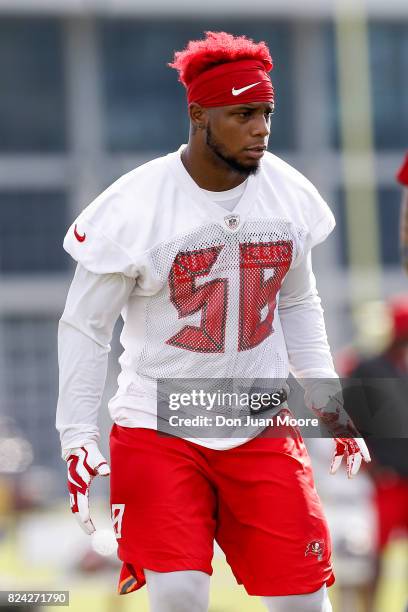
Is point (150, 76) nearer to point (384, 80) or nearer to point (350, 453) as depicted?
point (384, 80)

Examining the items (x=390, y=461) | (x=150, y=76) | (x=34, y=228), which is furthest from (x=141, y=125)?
(x=390, y=461)

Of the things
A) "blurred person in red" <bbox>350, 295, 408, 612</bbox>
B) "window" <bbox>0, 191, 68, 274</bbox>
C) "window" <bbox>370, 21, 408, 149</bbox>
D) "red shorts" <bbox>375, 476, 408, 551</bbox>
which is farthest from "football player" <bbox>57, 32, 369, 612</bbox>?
"window" <bbox>370, 21, 408, 149</bbox>

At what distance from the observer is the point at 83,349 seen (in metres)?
4.01

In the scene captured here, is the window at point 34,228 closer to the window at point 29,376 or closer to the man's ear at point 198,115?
the window at point 29,376

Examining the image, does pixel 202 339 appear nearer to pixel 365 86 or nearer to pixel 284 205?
pixel 284 205

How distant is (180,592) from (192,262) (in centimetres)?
89

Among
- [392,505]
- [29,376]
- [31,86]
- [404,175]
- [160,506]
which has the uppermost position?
Answer: [31,86]

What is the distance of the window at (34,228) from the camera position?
50.8 ft

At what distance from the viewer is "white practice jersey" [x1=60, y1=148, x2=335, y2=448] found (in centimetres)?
394

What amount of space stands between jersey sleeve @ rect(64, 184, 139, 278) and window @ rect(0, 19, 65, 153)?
1177 centimetres

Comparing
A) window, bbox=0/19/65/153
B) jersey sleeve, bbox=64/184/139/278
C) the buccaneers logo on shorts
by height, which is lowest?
the buccaneers logo on shorts

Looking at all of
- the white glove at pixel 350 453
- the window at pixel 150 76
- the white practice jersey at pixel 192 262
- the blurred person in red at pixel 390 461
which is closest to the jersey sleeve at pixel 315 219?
the white practice jersey at pixel 192 262

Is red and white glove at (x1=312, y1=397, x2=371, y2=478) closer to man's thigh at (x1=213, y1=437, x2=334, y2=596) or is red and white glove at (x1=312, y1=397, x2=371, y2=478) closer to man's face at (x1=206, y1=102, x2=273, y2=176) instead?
man's thigh at (x1=213, y1=437, x2=334, y2=596)

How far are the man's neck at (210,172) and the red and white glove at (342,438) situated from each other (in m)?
0.72
